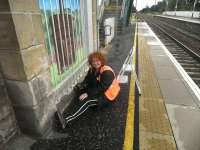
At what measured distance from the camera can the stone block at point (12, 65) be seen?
2.42 m

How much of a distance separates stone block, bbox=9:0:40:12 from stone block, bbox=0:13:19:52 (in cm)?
13

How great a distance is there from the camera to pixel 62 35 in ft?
→ 12.2

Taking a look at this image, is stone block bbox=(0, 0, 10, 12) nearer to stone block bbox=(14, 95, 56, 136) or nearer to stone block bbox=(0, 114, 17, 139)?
stone block bbox=(14, 95, 56, 136)

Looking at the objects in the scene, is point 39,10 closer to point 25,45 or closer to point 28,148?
point 25,45

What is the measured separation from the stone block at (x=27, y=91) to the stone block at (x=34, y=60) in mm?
105

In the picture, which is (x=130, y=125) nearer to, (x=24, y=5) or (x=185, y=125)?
(x=185, y=125)

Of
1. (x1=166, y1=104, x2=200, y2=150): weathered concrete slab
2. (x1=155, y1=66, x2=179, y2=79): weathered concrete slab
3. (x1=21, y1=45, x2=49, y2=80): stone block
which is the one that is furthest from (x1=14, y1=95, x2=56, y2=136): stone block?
(x1=155, y1=66, x2=179, y2=79): weathered concrete slab

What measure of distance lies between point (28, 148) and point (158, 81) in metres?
4.03

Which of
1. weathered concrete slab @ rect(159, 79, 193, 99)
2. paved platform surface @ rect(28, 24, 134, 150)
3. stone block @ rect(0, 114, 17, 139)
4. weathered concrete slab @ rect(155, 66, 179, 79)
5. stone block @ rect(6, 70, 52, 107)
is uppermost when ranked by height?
stone block @ rect(6, 70, 52, 107)

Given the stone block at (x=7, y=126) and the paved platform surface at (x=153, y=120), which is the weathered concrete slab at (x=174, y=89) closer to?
the paved platform surface at (x=153, y=120)

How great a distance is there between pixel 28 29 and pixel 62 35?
1272 millimetres

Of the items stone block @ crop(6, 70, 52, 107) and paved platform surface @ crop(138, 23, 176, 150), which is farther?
paved platform surface @ crop(138, 23, 176, 150)

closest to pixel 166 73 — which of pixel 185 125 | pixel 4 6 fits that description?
pixel 185 125

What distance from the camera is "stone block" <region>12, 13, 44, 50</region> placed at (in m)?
2.29
